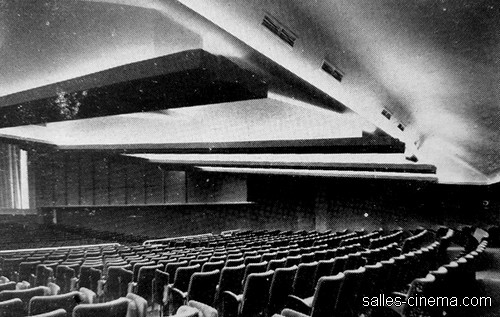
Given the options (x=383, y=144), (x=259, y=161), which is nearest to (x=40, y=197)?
(x=259, y=161)

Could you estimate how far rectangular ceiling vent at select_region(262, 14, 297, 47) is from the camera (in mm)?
5078

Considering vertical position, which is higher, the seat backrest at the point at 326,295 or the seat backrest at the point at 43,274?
the seat backrest at the point at 326,295

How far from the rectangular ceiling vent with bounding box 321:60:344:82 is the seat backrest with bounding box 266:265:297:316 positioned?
3.10m

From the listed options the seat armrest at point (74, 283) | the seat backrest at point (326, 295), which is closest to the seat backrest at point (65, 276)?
the seat armrest at point (74, 283)

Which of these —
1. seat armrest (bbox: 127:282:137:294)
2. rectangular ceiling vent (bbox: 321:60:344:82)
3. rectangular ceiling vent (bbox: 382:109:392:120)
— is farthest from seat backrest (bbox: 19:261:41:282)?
rectangular ceiling vent (bbox: 382:109:392:120)

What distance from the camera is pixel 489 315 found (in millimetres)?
4746

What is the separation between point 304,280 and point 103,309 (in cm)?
298

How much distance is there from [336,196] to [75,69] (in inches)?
620

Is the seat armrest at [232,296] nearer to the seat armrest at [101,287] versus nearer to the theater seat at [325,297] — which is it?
the theater seat at [325,297]

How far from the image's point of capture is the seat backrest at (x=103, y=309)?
2.77 meters

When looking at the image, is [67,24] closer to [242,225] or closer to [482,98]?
[482,98]

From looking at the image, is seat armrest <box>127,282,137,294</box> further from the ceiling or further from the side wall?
the side wall

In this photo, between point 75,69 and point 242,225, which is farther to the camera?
point 242,225

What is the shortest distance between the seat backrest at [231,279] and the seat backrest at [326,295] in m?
1.43
